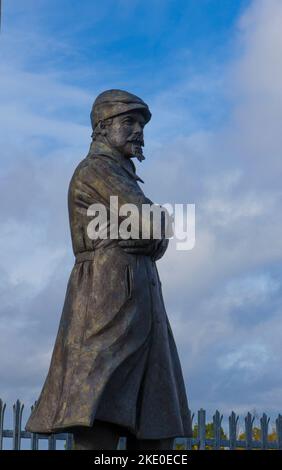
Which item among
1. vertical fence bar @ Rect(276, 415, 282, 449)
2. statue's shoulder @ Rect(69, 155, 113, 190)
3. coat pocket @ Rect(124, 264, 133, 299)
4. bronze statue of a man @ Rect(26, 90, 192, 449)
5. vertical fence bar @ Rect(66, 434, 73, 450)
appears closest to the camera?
bronze statue of a man @ Rect(26, 90, 192, 449)

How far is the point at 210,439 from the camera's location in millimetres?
12047

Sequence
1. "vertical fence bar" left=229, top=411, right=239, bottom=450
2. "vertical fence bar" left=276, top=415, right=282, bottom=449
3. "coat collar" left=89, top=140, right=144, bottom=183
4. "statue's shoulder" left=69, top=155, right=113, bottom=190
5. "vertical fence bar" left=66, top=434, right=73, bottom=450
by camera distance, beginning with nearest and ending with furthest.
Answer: "statue's shoulder" left=69, top=155, right=113, bottom=190
"coat collar" left=89, top=140, right=144, bottom=183
"vertical fence bar" left=66, top=434, right=73, bottom=450
"vertical fence bar" left=229, top=411, right=239, bottom=450
"vertical fence bar" left=276, top=415, right=282, bottom=449

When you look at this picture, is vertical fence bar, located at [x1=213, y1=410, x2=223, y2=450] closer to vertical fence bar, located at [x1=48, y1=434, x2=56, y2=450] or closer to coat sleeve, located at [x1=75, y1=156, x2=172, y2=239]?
vertical fence bar, located at [x1=48, y1=434, x2=56, y2=450]

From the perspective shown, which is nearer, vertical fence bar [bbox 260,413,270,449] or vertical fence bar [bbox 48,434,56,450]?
vertical fence bar [bbox 48,434,56,450]

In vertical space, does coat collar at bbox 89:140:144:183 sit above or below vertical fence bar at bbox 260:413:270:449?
above

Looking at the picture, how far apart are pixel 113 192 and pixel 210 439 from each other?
4541mm

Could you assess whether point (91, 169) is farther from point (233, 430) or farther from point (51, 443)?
point (233, 430)

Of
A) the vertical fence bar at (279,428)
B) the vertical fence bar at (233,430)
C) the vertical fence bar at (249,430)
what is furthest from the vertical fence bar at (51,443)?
the vertical fence bar at (279,428)

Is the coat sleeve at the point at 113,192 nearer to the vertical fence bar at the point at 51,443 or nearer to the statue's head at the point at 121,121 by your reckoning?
the statue's head at the point at 121,121

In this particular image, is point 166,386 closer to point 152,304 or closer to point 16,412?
point 152,304

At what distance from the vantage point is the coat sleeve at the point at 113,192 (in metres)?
8.31

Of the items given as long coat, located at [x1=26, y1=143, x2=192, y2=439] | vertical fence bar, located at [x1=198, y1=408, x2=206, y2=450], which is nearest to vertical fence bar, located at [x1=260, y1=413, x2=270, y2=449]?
vertical fence bar, located at [x1=198, y1=408, x2=206, y2=450]

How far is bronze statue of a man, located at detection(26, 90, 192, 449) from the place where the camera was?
802 cm
